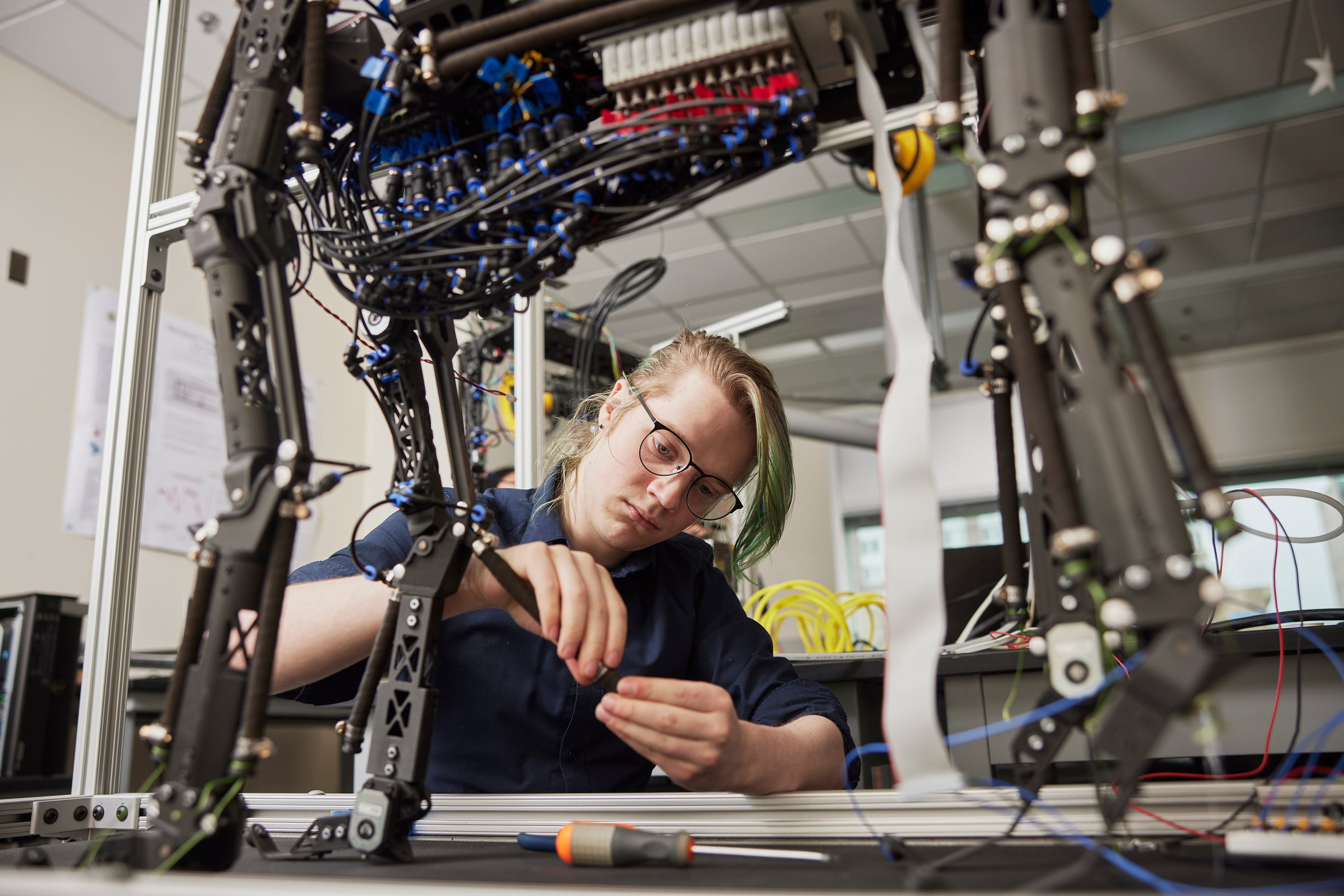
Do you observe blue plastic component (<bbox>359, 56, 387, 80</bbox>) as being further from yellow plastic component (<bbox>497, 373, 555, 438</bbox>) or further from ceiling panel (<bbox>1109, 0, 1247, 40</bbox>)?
ceiling panel (<bbox>1109, 0, 1247, 40</bbox>)

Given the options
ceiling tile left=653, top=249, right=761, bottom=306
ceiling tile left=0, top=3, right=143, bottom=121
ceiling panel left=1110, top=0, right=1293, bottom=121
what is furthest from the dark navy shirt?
ceiling tile left=653, top=249, right=761, bottom=306

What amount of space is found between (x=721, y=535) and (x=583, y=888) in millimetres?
1570

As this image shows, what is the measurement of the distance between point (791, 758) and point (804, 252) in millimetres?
3590

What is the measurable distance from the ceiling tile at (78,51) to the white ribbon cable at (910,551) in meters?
2.85

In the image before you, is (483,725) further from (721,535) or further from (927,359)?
(721,535)

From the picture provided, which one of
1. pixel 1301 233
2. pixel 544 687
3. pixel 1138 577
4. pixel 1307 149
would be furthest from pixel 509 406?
pixel 1301 233

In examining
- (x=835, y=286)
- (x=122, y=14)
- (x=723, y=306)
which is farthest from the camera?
(x=723, y=306)

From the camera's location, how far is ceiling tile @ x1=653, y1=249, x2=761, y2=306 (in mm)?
4180

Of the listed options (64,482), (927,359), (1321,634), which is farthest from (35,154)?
(1321,634)

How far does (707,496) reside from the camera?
107 centimetres

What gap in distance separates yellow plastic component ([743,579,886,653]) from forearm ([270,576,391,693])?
114cm

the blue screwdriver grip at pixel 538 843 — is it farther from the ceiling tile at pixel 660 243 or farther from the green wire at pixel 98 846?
the ceiling tile at pixel 660 243

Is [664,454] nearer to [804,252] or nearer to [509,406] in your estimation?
[509,406]

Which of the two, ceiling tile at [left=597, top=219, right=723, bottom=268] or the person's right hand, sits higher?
ceiling tile at [left=597, top=219, right=723, bottom=268]
